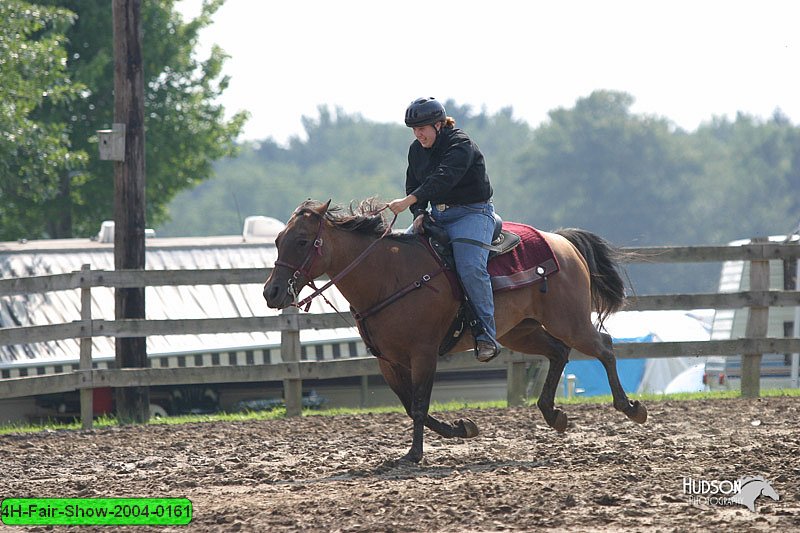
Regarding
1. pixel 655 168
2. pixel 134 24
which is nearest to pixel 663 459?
pixel 134 24

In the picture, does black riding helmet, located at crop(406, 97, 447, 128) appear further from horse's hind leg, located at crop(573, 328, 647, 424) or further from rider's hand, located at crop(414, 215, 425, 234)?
horse's hind leg, located at crop(573, 328, 647, 424)

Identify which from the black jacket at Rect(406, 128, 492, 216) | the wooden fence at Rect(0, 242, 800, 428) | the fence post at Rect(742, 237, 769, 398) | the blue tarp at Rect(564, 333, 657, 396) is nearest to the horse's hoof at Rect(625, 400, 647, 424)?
the black jacket at Rect(406, 128, 492, 216)

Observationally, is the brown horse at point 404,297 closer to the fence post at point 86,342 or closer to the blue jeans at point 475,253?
the blue jeans at point 475,253

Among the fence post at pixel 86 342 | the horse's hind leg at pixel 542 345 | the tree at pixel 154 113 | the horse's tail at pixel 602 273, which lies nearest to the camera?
the horse's hind leg at pixel 542 345

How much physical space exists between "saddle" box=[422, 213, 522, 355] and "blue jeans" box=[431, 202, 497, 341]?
0.05 metres

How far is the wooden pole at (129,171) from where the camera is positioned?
12742 mm

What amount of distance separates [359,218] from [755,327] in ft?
17.9

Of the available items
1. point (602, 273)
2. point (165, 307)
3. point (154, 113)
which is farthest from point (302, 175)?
point (602, 273)

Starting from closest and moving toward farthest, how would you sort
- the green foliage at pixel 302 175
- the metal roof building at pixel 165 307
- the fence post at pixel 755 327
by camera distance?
the fence post at pixel 755 327 < the metal roof building at pixel 165 307 < the green foliage at pixel 302 175

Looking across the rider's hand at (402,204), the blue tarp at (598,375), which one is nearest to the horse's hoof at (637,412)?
the rider's hand at (402,204)

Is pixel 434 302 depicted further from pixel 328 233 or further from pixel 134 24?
pixel 134 24

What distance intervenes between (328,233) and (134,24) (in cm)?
595

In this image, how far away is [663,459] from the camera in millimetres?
7574

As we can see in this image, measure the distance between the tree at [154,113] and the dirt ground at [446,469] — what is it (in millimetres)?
16961
